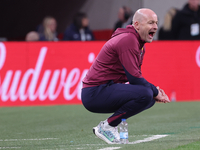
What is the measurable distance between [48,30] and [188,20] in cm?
392

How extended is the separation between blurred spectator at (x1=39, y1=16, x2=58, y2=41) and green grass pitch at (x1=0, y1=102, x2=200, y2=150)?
193 centimetres

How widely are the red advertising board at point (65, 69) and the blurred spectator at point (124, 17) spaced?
92 cm

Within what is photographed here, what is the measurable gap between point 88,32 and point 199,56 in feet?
9.77

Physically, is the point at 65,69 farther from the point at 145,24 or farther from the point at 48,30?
the point at 145,24

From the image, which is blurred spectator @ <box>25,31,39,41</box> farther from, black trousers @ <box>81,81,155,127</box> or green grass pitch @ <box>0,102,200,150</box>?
black trousers @ <box>81,81,155,127</box>

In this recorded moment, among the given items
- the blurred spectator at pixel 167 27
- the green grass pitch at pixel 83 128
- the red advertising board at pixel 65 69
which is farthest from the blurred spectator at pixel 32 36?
the blurred spectator at pixel 167 27

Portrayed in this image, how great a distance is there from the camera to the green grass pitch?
551 cm

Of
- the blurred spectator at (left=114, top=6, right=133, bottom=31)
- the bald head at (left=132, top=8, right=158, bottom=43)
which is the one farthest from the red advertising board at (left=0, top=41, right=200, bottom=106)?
the bald head at (left=132, top=8, right=158, bottom=43)

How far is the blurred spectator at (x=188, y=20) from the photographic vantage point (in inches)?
511

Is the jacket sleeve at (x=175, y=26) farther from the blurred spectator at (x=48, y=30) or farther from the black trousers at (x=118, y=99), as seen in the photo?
the black trousers at (x=118, y=99)

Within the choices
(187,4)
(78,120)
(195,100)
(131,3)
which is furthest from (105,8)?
(78,120)

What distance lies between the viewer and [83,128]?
7.40 meters

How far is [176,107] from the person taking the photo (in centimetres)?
1070

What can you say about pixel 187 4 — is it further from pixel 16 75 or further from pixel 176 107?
pixel 16 75
